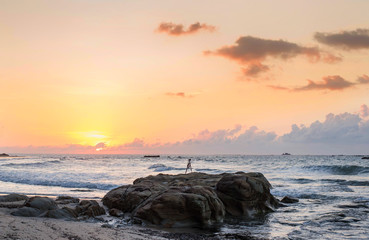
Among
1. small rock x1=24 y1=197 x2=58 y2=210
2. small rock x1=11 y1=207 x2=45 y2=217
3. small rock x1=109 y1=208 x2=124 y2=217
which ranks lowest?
small rock x1=109 y1=208 x2=124 y2=217

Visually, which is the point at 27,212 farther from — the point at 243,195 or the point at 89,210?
the point at 243,195

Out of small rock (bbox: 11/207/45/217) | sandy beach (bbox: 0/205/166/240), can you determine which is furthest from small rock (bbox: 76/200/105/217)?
sandy beach (bbox: 0/205/166/240)

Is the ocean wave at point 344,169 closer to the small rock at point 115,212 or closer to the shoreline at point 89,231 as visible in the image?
the small rock at point 115,212

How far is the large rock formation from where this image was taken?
1447 cm

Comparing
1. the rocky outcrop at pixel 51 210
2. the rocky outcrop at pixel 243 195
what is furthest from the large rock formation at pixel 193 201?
the rocky outcrop at pixel 51 210

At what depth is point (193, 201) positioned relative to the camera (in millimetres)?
14641

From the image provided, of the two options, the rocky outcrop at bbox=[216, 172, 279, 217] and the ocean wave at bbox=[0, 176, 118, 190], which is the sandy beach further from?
the ocean wave at bbox=[0, 176, 118, 190]

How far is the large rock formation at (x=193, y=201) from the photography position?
47.5 ft

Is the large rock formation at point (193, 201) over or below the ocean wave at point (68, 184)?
over

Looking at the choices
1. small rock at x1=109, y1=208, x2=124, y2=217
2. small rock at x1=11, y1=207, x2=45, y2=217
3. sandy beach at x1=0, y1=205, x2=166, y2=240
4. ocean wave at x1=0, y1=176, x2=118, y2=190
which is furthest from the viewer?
ocean wave at x1=0, y1=176, x2=118, y2=190

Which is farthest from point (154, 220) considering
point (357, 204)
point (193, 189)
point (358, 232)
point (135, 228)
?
point (357, 204)

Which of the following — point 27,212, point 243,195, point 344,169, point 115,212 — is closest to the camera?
point 27,212

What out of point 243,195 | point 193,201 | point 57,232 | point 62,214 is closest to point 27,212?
point 62,214

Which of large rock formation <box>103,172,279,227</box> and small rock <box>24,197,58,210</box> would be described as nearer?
large rock formation <box>103,172,279,227</box>
